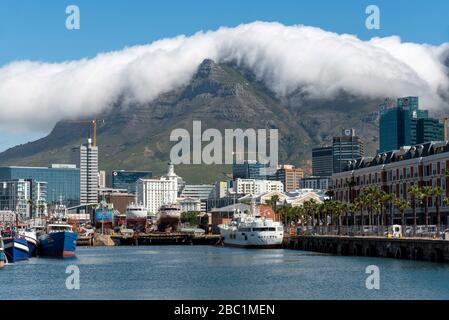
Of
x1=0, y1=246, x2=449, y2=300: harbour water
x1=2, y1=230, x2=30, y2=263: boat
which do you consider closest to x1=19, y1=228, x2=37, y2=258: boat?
x1=2, y1=230, x2=30, y2=263: boat

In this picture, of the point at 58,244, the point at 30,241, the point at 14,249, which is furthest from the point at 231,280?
the point at 30,241

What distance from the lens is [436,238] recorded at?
140 metres

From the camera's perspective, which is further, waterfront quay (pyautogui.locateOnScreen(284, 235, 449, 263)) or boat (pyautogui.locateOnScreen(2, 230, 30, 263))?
boat (pyautogui.locateOnScreen(2, 230, 30, 263))

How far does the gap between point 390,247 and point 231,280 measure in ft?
152

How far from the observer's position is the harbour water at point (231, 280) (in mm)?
93625

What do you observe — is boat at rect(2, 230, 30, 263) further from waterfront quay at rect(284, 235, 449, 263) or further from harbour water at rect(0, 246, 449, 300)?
waterfront quay at rect(284, 235, 449, 263)

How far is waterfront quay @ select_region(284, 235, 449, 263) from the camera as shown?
131m

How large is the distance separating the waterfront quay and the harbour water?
3009 mm

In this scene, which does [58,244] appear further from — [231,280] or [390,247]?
[231,280]

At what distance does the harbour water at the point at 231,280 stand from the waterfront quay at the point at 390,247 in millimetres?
3009

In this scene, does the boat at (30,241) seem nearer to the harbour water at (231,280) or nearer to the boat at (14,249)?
the boat at (14,249)

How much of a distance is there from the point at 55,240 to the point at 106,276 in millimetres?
55173

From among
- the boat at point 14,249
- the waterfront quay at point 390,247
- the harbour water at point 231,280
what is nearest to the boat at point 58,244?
the boat at point 14,249
